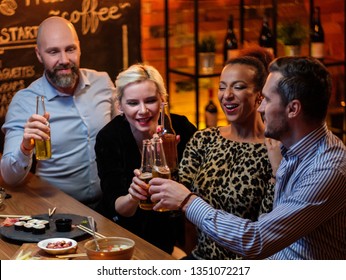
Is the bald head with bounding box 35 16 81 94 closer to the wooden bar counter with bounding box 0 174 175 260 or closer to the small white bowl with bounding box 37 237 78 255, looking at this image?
the wooden bar counter with bounding box 0 174 175 260

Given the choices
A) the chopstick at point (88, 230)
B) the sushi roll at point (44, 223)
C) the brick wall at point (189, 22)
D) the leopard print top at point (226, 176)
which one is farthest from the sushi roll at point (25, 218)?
the brick wall at point (189, 22)

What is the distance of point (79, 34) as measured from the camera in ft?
12.4

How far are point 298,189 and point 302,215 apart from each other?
0.08m

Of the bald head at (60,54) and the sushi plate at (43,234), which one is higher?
the bald head at (60,54)

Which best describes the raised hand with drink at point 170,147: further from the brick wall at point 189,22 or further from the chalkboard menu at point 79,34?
the brick wall at point 189,22

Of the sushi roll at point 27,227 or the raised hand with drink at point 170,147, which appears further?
the raised hand with drink at point 170,147

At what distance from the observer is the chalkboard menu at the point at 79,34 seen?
142 inches

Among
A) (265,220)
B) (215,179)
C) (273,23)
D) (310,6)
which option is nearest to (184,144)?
(215,179)

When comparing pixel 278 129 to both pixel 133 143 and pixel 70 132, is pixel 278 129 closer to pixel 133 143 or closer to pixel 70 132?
pixel 133 143

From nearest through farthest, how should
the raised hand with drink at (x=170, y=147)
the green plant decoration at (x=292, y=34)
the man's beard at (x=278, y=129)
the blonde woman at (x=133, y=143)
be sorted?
the man's beard at (x=278, y=129) → the raised hand with drink at (x=170, y=147) → the blonde woman at (x=133, y=143) → the green plant decoration at (x=292, y=34)

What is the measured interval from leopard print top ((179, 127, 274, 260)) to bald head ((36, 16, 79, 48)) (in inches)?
36.1

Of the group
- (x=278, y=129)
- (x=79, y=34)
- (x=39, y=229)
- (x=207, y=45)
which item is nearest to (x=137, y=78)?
(x=39, y=229)

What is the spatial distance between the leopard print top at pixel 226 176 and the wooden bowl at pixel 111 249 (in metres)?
0.57

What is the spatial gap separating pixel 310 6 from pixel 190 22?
78cm
